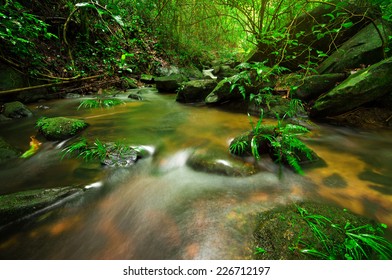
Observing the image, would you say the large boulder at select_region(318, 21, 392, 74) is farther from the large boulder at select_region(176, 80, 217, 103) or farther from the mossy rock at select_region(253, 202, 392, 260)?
the mossy rock at select_region(253, 202, 392, 260)

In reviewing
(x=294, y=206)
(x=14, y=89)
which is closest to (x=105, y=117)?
(x=14, y=89)

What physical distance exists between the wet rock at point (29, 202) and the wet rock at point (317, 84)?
430 centimetres

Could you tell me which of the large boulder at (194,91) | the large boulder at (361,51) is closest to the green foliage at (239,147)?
the large boulder at (194,91)

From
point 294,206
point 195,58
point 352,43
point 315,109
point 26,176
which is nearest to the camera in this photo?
point 294,206

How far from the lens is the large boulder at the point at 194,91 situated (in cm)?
534

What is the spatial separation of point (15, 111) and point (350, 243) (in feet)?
17.7

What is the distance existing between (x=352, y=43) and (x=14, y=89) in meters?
7.22

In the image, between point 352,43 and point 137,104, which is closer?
point 352,43

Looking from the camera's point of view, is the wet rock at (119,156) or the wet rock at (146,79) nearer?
the wet rock at (119,156)

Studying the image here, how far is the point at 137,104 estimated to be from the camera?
17.1ft

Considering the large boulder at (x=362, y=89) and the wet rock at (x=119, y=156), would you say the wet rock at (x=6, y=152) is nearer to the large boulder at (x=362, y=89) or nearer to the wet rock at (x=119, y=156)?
the wet rock at (x=119, y=156)

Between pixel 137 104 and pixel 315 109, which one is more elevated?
pixel 315 109
